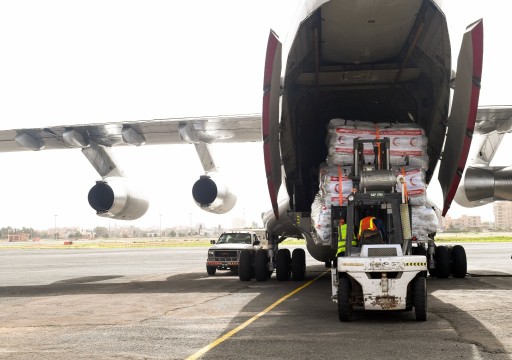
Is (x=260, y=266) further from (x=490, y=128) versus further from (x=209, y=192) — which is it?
(x=490, y=128)

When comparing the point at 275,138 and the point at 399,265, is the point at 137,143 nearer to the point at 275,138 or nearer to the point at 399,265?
the point at 275,138

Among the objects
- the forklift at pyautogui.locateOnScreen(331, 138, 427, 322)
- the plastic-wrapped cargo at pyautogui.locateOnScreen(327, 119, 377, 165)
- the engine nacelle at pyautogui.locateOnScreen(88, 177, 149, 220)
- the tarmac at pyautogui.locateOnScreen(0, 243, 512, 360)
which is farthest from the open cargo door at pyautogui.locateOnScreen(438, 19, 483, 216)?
the engine nacelle at pyautogui.locateOnScreen(88, 177, 149, 220)

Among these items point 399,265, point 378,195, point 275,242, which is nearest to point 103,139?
point 275,242

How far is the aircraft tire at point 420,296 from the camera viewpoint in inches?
364

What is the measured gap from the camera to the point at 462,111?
35.2 ft

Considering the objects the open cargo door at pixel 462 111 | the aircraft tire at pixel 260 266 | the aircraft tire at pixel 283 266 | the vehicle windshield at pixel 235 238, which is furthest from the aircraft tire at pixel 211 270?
the open cargo door at pixel 462 111

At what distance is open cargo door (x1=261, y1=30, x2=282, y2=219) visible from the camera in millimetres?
9820

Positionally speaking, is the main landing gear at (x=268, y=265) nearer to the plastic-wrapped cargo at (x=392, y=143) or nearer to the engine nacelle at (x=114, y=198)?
the engine nacelle at (x=114, y=198)

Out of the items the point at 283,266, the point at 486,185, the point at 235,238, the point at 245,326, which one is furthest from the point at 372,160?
the point at 235,238

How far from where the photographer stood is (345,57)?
38.7ft

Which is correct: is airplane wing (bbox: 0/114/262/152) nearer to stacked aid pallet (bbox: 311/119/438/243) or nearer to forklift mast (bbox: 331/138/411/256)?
stacked aid pallet (bbox: 311/119/438/243)

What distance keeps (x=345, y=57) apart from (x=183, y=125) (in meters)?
5.76

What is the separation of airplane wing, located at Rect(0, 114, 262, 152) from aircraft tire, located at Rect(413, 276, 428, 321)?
7.34 meters

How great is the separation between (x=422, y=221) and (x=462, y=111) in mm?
2015
